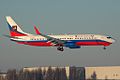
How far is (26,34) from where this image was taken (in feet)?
522

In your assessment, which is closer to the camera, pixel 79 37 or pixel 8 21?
pixel 79 37

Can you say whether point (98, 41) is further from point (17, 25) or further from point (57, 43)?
point (17, 25)

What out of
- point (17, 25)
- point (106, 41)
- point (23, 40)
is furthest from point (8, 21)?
point (106, 41)

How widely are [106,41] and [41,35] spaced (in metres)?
18.8

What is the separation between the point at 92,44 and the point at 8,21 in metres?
34.9

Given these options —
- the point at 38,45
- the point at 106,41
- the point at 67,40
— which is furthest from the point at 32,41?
the point at 106,41

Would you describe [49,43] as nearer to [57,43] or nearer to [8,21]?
[57,43]

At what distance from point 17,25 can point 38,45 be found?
720 inches

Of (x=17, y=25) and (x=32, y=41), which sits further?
(x=17, y=25)

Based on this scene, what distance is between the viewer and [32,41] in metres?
154

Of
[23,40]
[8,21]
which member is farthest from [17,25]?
[23,40]

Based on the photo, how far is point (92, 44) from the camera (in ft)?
480

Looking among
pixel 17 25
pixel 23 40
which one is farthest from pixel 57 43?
pixel 17 25

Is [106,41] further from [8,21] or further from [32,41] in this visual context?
[8,21]
